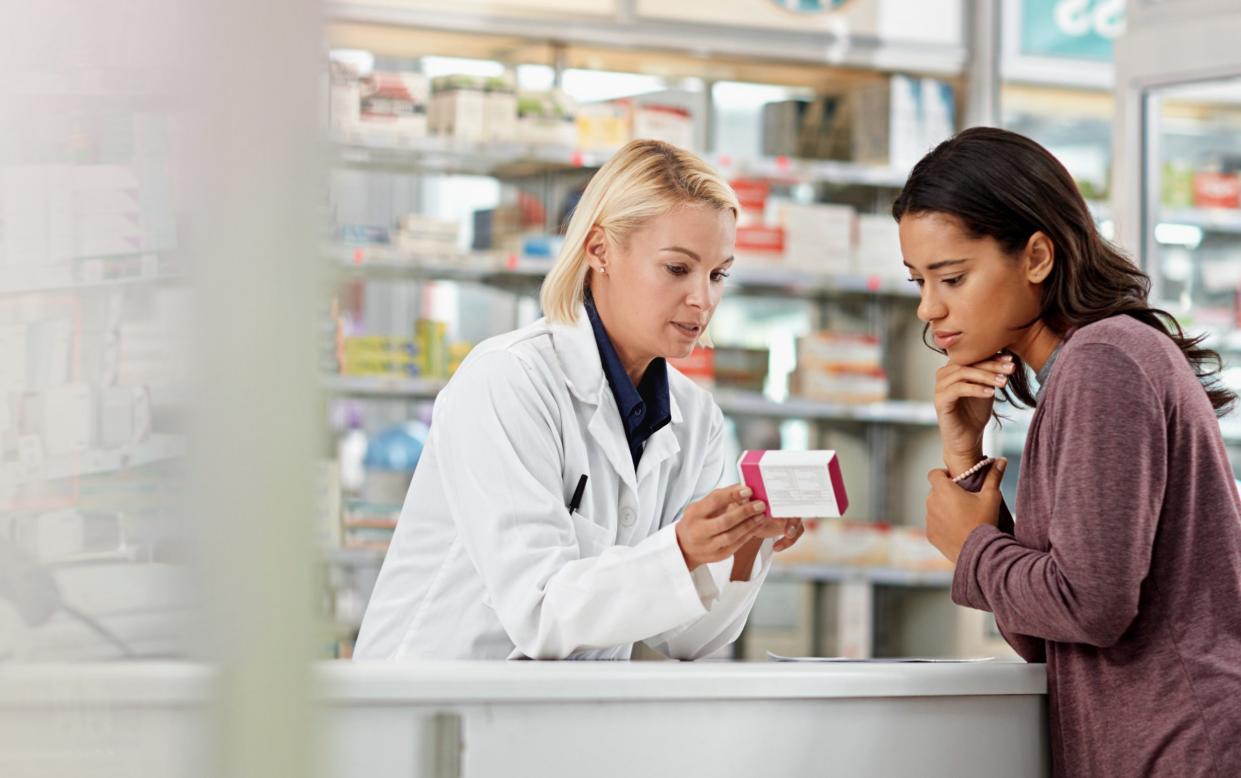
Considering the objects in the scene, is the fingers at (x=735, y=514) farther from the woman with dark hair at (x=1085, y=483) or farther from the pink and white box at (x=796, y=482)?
the woman with dark hair at (x=1085, y=483)

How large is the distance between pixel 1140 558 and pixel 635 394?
0.77 metres

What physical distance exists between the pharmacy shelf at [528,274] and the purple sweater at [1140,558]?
3238 mm

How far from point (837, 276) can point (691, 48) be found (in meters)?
1.02

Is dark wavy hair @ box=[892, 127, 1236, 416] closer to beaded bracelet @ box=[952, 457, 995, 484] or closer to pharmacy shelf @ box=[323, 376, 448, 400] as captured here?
beaded bracelet @ box=[952, 457, 995, 484]

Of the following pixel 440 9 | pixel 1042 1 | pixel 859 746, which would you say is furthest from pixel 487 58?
pixel 859 746

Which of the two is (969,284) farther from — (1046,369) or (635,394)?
(635,394)

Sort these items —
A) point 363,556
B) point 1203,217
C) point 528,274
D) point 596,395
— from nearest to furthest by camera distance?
point 596,395 < point 363,556 < point 528,274 < point 1203,217

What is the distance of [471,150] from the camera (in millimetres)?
4867

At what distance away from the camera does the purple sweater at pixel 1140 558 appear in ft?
4.73

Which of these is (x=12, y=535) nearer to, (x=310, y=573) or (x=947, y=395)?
(x=310, y=573)

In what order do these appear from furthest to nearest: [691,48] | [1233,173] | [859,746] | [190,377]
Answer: [1233,173], [691,48], [859,746], [190,377]

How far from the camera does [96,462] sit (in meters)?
0.44

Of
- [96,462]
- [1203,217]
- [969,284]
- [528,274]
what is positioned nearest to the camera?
[96,462]

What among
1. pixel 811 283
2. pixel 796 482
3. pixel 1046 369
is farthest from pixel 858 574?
pixel 796 482
